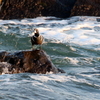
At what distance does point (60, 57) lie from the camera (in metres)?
Answer: 10.8

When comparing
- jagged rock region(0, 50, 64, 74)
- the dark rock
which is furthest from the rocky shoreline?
jagged rock region(0, 50, 64, 74)

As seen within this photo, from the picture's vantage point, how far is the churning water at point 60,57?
21.2 ft

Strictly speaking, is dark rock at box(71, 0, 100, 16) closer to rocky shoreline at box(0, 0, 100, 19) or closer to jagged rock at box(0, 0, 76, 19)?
A: rocky shoreline at box(0, 0, 100, 19)

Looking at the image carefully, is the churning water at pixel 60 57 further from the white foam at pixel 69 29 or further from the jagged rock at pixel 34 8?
the jagged rock at pixel 34 8

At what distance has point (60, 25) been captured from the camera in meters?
16.5

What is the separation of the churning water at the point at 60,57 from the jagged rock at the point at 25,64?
0.15m

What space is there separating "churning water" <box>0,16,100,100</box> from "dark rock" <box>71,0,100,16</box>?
0.89 ft

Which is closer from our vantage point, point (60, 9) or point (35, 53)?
point (35, 53)

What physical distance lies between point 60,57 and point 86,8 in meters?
7.57

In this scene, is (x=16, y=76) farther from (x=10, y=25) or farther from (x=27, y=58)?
(x=10, y=25)

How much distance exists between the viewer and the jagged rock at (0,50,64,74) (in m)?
7.60

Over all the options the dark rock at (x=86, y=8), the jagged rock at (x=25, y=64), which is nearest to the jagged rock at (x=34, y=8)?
the dark rock at (x=86, y=8)

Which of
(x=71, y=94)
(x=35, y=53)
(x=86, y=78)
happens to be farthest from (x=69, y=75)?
(x=71, y=94)

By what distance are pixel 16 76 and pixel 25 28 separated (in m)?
8.81
